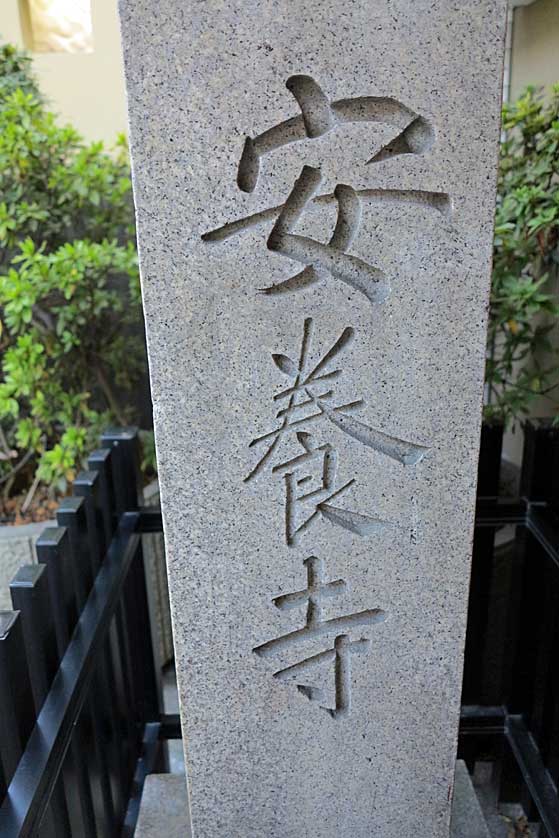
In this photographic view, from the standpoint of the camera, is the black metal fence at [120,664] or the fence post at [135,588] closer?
the black metal fence at [120,664]

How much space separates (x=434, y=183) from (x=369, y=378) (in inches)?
11.5

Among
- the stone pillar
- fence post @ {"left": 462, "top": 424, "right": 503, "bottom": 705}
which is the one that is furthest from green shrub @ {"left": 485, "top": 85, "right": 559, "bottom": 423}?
the stone pillar

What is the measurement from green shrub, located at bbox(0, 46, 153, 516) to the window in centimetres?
36

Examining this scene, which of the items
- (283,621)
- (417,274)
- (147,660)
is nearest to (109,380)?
(147,660)

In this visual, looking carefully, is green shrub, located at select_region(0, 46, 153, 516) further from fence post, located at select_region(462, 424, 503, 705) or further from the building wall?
fence post, located at select_region(462, 424, 503, 705)

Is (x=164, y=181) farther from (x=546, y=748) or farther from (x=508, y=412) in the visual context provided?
(x=546, y=748)

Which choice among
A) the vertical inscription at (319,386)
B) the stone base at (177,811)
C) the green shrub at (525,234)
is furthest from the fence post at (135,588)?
the green shrub at (525,234)

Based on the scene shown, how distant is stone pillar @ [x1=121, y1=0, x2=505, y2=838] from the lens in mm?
1024

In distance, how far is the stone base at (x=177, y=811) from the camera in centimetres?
164

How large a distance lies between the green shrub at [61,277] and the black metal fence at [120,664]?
75cm

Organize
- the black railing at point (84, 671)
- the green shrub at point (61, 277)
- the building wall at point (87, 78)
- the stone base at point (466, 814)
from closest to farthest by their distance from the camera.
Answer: the black railing at point (84, 671)
the stone base at point (466, 814)
the green shrub at point (61, 277)
the building wall at point (87, 78)

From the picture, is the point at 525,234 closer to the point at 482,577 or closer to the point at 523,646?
the point at 482,577

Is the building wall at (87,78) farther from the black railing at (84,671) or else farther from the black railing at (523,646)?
the black railing at (523,646)

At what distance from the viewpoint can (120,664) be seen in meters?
1.72
